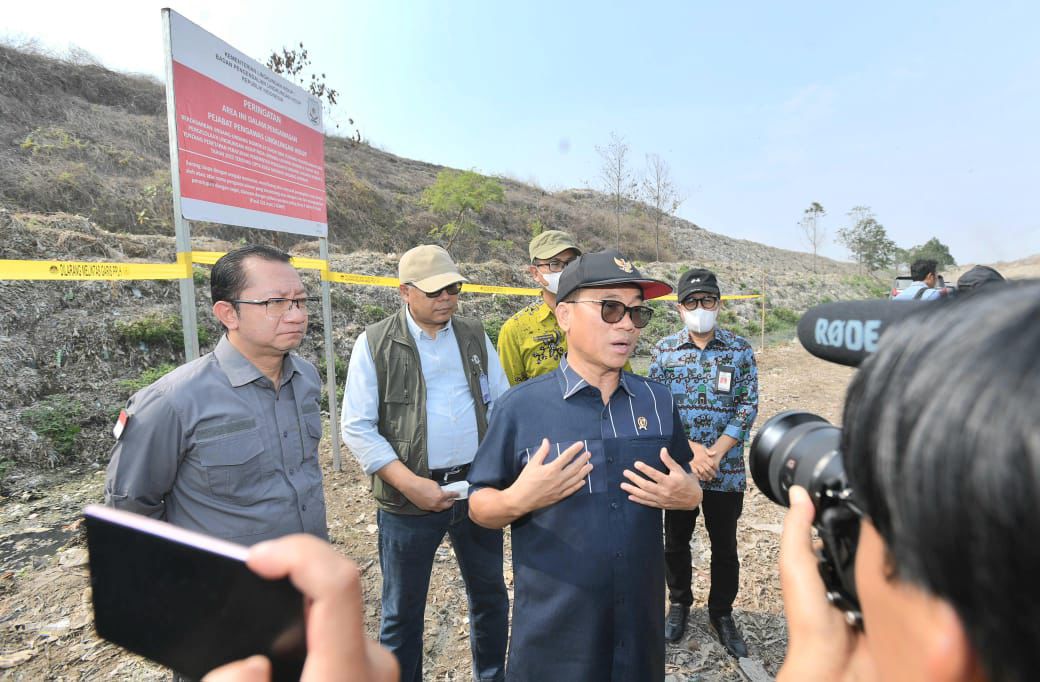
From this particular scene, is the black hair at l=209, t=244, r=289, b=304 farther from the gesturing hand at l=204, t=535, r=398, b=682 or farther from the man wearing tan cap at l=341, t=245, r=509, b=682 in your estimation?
the gesturing hand at l=204, t=535, r=398, b=682

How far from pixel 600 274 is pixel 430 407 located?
1.23 meters

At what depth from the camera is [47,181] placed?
13.2 meters

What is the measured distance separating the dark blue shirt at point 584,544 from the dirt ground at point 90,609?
1350 millimetres

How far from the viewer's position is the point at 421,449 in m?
2.63

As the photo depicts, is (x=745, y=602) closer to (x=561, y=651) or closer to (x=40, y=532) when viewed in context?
(x=561, y=651)

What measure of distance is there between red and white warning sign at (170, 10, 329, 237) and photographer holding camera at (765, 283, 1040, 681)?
11.9 ft

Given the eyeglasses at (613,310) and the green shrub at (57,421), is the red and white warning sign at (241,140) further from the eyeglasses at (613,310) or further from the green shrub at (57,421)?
the green shrub at (57,421)

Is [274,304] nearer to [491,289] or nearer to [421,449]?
[421,449]

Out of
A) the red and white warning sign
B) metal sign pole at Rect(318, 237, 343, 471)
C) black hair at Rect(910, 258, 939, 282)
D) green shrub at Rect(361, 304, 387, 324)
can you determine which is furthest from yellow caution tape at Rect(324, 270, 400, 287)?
black hair at Rect(910, 258, 939, 282)

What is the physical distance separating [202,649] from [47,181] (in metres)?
17.5

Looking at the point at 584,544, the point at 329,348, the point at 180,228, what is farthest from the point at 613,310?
the point at 329,348

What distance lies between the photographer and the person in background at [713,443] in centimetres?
300

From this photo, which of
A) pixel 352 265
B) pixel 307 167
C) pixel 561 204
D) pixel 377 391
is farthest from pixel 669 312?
pixel 561 204

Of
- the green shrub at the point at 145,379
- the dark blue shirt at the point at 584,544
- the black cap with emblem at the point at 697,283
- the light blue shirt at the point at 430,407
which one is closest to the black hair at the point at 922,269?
the black cap with emblem at the point at 697,283
